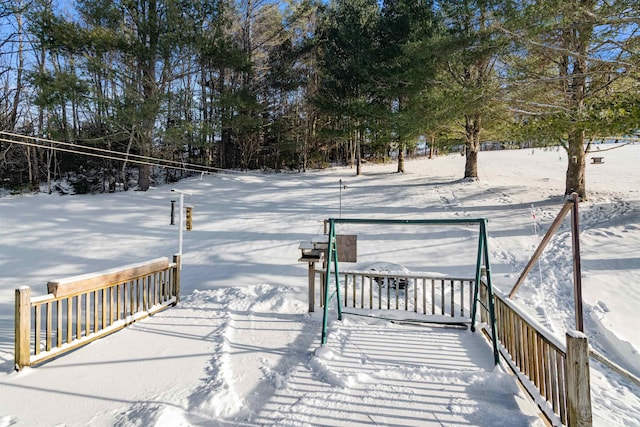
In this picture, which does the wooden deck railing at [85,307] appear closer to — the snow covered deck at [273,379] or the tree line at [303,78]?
the snow covered deck at [273,379]

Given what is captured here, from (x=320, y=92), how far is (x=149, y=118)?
921 centimetres

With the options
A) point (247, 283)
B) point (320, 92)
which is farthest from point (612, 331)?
point (320, 92)

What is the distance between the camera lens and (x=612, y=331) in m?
4.41

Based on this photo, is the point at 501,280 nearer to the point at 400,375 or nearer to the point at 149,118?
the point at 400,375

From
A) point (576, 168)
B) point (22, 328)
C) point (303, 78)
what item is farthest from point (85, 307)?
point (303, 78)

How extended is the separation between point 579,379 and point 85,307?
5.50m

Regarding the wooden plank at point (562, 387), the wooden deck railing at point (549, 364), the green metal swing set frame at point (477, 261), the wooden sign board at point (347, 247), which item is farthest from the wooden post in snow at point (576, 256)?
the wooden sign board at point (347, 247)

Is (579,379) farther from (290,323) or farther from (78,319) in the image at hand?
(78,319)

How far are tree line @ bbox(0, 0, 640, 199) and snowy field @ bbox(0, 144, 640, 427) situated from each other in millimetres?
2505

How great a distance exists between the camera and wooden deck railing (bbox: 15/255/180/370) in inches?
128

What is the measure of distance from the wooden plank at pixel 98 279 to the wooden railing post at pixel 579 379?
15.1 feet

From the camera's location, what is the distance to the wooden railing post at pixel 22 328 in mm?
3203

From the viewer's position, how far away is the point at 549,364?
2541 mm

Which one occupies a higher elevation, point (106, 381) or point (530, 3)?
point (530, 3)
